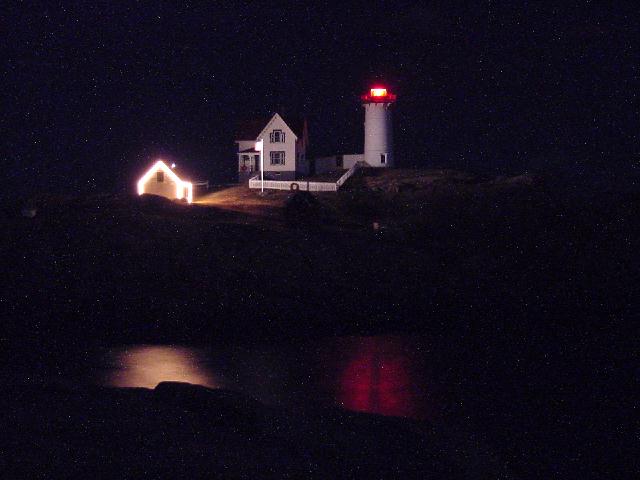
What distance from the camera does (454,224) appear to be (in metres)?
39.2

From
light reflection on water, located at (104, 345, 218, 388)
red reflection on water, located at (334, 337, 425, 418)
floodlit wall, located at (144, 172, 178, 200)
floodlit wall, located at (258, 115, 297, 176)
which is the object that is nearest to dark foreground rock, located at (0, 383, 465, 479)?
red reflection on water, located at (334, 337, 425, 418)

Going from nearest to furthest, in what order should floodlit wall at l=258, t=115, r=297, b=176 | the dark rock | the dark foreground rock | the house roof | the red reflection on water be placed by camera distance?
the dark foreground rock, the red reflection on water, the dark rock, floodlit wall at l=258, t=115, r=297, b=176, the house roof

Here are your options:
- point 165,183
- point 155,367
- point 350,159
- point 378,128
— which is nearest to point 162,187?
point 165,183

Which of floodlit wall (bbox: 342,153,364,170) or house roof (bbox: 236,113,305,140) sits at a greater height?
house roof (bbox: 236,113,305,140)

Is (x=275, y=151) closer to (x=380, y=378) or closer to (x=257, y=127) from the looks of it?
(x=257, y=127)

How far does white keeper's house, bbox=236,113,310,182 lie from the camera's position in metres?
50.6

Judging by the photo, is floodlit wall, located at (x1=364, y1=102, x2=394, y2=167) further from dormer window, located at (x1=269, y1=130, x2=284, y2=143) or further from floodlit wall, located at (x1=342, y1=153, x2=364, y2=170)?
dormer window, located at (x1=269, y1=130, x2=284, y2=143)

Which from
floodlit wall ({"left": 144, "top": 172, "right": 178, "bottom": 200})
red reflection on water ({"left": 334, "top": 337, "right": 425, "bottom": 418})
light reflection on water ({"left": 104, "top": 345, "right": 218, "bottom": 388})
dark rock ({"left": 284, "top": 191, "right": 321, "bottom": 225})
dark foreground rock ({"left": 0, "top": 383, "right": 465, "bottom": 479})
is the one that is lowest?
red reflection on water ({"left": 334, "top": 337, "right": 425, "bottom": 418})

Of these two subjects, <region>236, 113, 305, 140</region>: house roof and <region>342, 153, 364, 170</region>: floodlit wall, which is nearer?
<region>236, 113, 305, 140</region>: house roof

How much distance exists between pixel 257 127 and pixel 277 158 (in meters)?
3.77

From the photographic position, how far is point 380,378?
23969 millimetres

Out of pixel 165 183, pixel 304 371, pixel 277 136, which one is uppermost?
pixel 277 136

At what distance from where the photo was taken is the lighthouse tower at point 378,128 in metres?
54.5

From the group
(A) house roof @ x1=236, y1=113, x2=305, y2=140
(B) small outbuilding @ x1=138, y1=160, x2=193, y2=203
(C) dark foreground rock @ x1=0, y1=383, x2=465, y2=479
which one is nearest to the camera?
(C) dark foreground rock @ x1=0, y1=383, x2=465, y2=479
